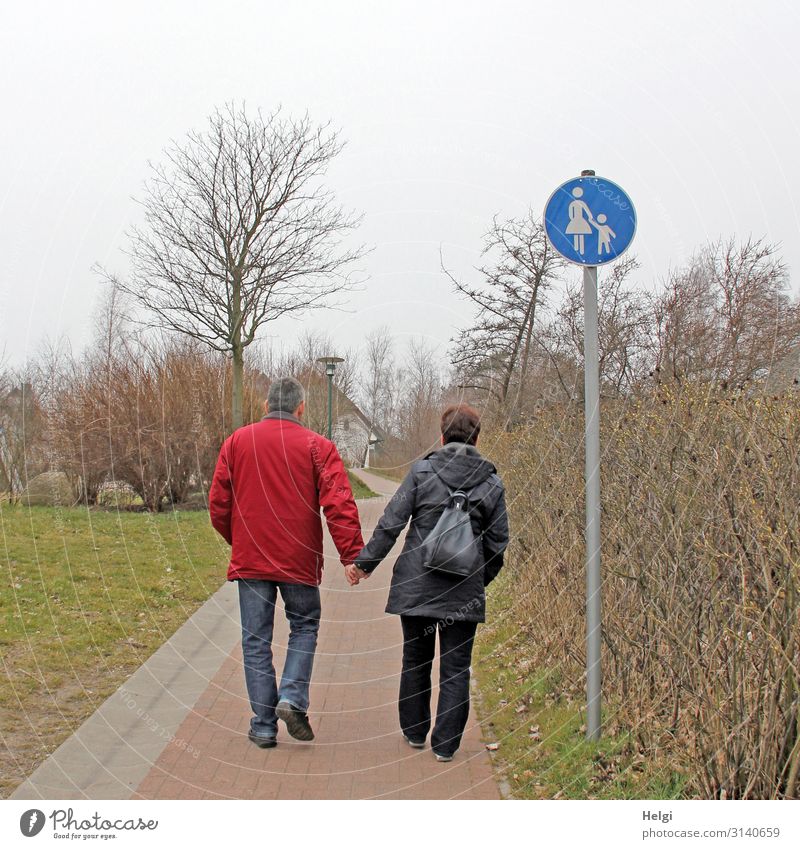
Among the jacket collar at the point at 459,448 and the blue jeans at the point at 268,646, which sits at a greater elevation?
the jacket collar at the point at 459,448

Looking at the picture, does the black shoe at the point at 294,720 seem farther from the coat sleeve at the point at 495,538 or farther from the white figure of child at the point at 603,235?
the white figure of child at the point at 603,235

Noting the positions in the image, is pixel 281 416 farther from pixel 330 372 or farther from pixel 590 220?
pixel 330 372

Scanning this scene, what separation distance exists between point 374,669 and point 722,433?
3.55 metres

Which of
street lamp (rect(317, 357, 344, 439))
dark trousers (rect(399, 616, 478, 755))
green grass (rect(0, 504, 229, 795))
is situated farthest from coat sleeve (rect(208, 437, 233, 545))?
street lamp (rect(317, 357, 344, 439))

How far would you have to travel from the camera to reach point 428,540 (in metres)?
4.60

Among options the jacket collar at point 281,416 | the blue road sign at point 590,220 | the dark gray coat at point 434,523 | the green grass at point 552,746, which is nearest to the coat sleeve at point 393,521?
the dark gray coat at point 434,523

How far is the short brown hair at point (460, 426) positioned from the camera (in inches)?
190

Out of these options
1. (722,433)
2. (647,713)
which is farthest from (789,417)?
(647,713)

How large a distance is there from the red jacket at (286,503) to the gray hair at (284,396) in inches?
5.1

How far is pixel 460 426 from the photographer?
15.9ft

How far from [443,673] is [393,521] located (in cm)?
82
